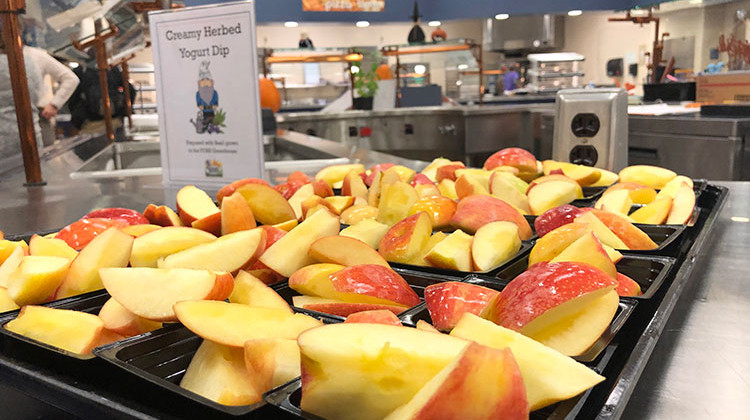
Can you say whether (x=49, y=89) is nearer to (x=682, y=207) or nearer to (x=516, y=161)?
(x=516, y=161)

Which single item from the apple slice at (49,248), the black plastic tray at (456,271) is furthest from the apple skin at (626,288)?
the apple slice at (49,248)

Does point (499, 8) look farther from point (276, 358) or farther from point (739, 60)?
point (276, 358)

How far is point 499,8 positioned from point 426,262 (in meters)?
9.29

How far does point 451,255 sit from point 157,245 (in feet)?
0.95

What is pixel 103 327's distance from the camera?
18.0 inches

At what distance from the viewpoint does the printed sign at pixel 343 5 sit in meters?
9.16

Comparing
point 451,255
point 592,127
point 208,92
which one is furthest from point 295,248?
point 592,127

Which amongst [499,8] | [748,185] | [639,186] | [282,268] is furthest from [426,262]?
[499,8]

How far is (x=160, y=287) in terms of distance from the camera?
471 mm

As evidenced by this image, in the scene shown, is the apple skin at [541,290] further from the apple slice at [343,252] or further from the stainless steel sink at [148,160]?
the stainless steel sink at [148,160]

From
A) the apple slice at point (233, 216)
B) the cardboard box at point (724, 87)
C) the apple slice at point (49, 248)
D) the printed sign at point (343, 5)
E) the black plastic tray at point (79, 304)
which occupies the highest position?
the printed sign at point (343, 5)

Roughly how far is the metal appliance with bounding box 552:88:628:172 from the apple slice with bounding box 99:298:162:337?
4.50ft

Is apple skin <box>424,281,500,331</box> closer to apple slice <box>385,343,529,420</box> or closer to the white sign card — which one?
apple slice <box>385,343,529,420</box>

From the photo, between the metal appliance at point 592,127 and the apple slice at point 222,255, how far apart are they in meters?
1.24
